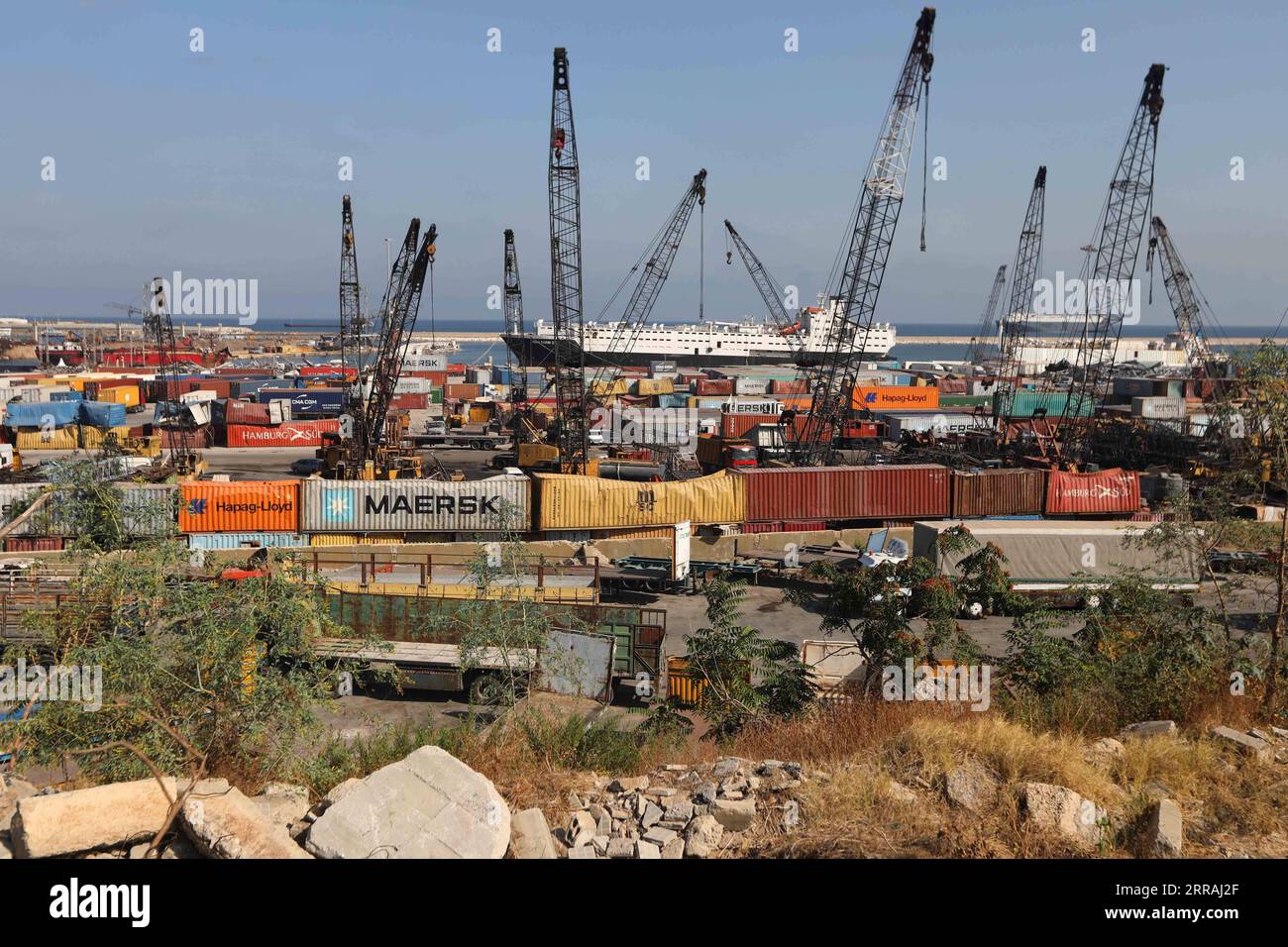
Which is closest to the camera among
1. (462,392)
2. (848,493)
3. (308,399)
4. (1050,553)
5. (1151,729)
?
(1151,729)

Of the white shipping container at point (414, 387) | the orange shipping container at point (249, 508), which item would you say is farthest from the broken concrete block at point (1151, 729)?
the white shipping container at point (414, 387)

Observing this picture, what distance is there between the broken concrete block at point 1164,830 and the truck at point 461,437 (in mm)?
51426

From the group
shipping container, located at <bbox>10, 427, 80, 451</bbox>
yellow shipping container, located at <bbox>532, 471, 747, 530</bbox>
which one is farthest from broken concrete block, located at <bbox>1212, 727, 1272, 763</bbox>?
shipping container, located at <bbox>10, 427, 80, 451</bbox>

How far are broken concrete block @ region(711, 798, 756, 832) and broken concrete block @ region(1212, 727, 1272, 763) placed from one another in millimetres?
4975

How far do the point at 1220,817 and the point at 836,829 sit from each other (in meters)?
3.36

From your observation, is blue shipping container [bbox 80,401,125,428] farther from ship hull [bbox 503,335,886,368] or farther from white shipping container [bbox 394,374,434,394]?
ship hull [bbox 503,335,886,368]

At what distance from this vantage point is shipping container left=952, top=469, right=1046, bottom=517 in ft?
106

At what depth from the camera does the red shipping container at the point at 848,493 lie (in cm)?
3092

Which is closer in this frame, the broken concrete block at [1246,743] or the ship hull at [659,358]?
the broken concrete block at [1246,743]

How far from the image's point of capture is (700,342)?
12644cm

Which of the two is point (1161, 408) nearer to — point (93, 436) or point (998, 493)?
point (998, 493)

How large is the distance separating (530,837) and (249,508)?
23.9 m

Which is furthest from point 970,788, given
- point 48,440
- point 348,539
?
point 48,440

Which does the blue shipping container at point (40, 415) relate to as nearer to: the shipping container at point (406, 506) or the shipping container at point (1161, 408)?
the shipping container at point (406, 506)
